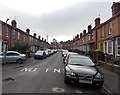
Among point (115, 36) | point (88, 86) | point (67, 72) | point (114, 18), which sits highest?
point (114, 18)

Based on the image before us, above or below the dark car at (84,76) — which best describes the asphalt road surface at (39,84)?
below

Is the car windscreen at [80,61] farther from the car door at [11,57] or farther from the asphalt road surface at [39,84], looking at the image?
the car door at [11,57]

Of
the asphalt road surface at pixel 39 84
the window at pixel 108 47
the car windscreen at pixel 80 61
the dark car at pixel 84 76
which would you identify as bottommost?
the asphalt road surface at pixel 39 84

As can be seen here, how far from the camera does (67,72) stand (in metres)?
9.55

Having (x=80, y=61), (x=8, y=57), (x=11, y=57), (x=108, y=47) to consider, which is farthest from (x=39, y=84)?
(x=108, y=47)

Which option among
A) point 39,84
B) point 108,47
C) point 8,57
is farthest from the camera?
point 108,47

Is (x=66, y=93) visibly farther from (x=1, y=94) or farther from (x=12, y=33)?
(x=12, y=33)

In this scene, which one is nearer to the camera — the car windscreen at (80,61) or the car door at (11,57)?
the car windscreen at (80,61)

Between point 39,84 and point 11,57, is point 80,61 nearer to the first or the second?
point 39,84

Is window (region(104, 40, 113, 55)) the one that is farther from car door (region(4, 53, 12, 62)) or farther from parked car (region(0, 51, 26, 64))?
car door (region(4, 53, 12, 62))

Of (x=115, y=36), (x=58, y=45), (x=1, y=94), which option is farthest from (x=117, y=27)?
(x=58, y=45)

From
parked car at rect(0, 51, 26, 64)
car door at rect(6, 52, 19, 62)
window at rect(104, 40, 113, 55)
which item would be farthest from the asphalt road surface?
window at rect(104, 40, 113, 55)

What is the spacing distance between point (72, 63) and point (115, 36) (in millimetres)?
13914

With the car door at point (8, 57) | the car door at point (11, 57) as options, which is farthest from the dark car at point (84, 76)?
the car door at point (11, 57)
